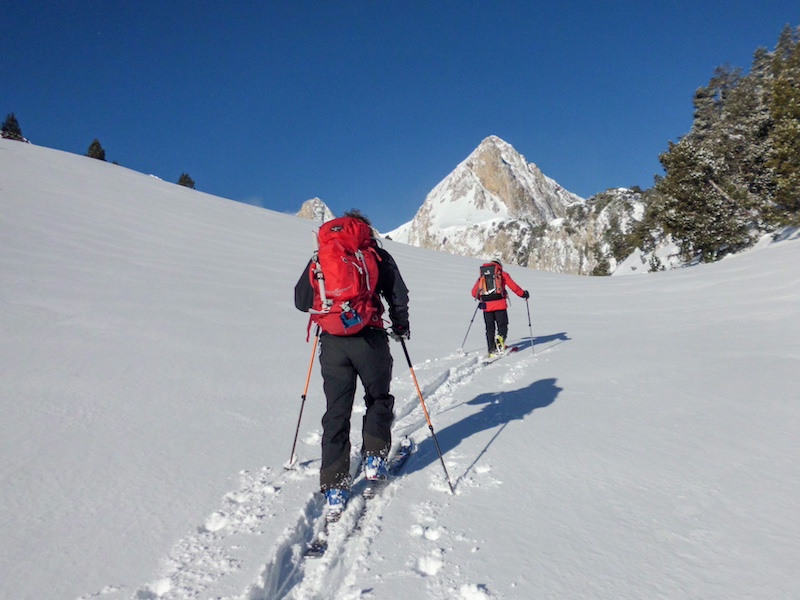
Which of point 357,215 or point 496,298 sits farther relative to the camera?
point 496,298

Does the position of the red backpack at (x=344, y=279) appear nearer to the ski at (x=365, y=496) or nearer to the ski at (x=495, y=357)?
the ski at (x=365, y=496)

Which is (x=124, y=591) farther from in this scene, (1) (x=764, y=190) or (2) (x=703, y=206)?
(1) (x=764, y=190)

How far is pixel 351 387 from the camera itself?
3.48 metres

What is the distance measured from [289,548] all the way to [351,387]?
3.71 ft

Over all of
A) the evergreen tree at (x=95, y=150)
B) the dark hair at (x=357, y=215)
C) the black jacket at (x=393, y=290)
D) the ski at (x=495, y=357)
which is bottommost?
the ski at (x=495, y=357)

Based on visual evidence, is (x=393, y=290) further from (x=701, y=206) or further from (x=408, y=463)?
(x=701, y=206)

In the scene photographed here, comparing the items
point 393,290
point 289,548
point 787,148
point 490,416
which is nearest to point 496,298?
point 490,416

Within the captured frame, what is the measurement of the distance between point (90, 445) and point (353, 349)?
7.43 feet

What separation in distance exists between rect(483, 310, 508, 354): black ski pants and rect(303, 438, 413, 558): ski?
5.23 metres

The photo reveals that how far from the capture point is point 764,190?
101 feet

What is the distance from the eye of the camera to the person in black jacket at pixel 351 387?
10.8 ft

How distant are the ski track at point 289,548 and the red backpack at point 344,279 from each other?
121 cm

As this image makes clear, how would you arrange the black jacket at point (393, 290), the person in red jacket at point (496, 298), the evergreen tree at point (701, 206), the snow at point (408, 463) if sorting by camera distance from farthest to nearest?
the evergreen tree at point (701, 206), the person in red jacket at point (496, 298), the black jacket at point (393, 290), the snow at point (408, 463)

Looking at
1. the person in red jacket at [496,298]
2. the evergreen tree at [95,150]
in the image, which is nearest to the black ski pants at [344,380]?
the person in red jacket at [496,298]
